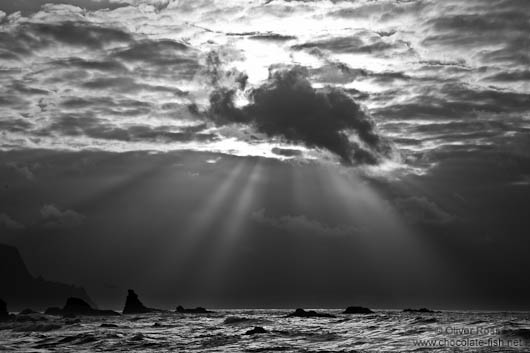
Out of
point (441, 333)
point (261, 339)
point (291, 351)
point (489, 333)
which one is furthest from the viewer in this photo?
point (261, 339)

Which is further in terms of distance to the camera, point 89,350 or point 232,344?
point 232,344

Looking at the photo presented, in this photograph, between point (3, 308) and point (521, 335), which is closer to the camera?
point (521, 335)

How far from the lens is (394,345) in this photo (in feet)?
178

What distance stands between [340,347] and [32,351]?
98.3 feet

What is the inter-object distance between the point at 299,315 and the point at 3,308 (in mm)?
80779

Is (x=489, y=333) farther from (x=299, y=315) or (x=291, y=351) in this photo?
(x=299, y=315)

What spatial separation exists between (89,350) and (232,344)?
14.9 m

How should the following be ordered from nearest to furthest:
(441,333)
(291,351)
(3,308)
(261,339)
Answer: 1. (291,351)
2. (441,333)
3. (261,339)
4. (3,308)

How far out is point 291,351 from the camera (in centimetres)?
5309

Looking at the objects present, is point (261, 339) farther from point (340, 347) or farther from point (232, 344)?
point (340, 347)

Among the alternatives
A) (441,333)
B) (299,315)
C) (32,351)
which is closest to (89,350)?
(32,351)

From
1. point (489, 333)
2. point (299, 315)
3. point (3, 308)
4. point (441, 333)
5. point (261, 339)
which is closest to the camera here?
point (489, 333)

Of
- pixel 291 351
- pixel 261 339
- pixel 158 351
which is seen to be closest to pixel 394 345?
pixel 291 351

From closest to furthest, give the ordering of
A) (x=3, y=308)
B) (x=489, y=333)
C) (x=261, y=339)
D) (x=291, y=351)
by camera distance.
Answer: (x=291, y=351)
(x=489, y=333)
(x=261, y=339)
(x=3, y=308)
